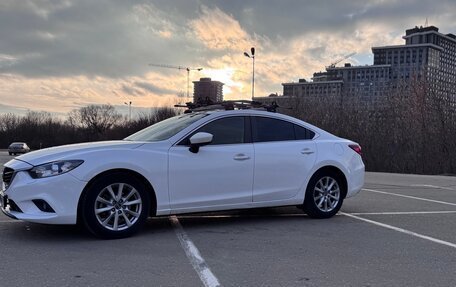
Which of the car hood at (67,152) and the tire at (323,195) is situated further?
the tire at (323,195)

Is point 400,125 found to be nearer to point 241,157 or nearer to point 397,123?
point 397,123

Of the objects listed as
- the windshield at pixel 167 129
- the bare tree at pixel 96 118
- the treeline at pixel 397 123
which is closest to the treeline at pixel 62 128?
the bare tree at pixel 96 118

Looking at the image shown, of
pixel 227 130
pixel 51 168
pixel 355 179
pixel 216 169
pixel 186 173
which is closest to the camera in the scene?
pixel 51 168

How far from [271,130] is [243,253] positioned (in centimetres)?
234

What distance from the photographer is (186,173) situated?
6.23m

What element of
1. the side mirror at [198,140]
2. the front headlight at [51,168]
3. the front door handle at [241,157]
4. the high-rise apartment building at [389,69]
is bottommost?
the front headlight at [51,168]

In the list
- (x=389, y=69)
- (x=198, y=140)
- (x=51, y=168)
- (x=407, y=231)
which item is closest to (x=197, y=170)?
(x=198, y=140)

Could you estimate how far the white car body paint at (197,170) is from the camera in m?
5.57

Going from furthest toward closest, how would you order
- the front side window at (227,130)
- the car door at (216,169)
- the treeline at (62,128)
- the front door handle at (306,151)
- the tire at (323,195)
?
the treeline at (62,128) → the tire at (323,195) → the front door handle at (306,151) → the front side window at (227,130) → the car door at (216,169)

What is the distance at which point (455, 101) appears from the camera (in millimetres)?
35500

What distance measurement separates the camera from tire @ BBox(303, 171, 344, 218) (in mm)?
7379

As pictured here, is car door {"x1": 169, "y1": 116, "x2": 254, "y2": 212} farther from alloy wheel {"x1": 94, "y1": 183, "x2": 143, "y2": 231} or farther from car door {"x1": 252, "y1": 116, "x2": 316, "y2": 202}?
alloy wheel {"x1": 94, "y1": 183, "x2": 143, "y2": 231}

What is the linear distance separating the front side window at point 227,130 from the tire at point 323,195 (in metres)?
1.40

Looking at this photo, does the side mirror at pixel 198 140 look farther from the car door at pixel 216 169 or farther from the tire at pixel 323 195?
the tire at pixel 323 195
